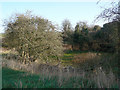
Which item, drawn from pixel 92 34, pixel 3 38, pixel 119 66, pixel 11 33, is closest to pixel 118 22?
pixel 119 66

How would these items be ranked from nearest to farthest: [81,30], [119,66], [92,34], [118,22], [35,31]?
[118,22], [119,66], [35,31], [92,34], [81,30]

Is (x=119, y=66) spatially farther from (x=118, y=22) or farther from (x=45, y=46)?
(x=45, y=46)

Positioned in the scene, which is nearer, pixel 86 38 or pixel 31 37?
pixel 31 37

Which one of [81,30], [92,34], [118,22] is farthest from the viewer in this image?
[81,30]

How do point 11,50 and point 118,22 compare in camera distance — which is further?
point 11,50

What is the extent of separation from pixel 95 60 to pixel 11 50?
7.62m

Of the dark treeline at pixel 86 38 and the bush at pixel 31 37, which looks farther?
the dark treeline at pixel 86 38

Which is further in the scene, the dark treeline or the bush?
the dark treeline

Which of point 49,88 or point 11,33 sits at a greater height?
point 11,33

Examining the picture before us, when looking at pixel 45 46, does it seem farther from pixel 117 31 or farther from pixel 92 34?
pixel 92 34

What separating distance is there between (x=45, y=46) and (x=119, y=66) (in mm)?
6330

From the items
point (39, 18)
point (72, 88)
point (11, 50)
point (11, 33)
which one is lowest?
point (72, 88)

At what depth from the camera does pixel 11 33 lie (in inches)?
456

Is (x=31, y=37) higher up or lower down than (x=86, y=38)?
lower down
